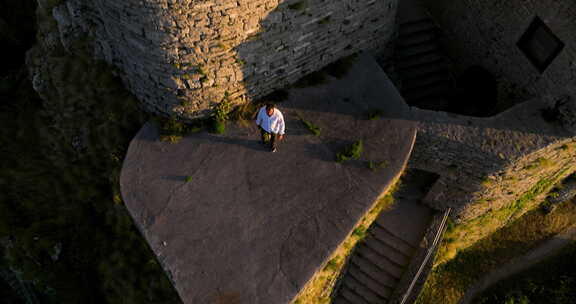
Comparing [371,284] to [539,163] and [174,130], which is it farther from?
[174,130]

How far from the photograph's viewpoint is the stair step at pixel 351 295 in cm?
1095

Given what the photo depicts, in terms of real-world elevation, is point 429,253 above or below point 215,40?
below

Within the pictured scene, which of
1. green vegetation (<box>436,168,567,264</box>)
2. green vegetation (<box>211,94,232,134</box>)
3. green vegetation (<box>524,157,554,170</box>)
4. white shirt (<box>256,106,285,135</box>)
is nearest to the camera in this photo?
white shirt (<box>256,106,285,135</box>)

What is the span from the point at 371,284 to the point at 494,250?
511cm

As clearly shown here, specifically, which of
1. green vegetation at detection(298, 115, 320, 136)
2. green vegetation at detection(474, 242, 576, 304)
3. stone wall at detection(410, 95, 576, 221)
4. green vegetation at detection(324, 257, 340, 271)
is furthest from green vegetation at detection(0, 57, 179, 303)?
green vegetation at detection(474, 242, 576, 304)

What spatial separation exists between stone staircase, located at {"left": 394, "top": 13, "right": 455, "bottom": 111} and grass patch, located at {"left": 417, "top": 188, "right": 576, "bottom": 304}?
194 inches

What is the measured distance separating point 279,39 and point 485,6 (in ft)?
19.1

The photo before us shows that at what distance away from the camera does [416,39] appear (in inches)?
466

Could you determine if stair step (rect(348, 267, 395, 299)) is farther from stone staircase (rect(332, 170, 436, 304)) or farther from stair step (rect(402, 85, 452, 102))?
stair step (rect(402, 85, 452, 102))

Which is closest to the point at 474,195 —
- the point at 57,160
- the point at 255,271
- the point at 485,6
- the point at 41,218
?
the point at 485,6

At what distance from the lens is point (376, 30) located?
10.1 metres

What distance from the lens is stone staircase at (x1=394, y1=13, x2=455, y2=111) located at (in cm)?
1176

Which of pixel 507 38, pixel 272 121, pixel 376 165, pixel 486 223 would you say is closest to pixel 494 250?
pixel 486 223

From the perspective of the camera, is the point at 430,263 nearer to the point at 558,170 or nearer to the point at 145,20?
the point at 558,170
